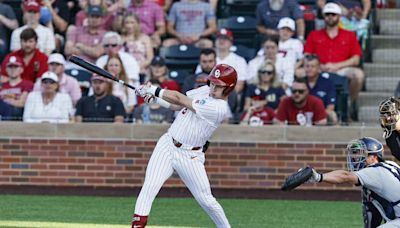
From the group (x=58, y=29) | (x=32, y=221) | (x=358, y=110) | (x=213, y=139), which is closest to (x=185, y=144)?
(x=32, y=221)

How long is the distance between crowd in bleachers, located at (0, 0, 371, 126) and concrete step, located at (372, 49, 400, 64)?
31 cm

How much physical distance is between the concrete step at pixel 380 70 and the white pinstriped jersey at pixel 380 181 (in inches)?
331

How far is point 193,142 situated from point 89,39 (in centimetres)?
623

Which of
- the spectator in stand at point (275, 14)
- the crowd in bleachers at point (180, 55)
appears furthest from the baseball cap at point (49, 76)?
the spectator in stand at point (275, 14)

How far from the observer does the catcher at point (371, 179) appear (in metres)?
7.49

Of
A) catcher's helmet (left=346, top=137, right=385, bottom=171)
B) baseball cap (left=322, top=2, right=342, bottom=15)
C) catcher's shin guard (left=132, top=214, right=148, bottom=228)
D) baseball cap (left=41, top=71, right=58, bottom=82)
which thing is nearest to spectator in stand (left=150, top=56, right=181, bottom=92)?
baseball cap (left=41, top=71, right=58, bottom=82)

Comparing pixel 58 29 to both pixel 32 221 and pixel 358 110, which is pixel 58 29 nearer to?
pixel 358 110

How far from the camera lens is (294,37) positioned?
628 inches

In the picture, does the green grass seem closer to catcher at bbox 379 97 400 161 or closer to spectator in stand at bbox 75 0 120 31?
spectator in stand at bbox 75 0 120 31

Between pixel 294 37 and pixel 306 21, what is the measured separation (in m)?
0.48

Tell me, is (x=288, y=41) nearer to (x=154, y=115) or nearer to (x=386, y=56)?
(x=386, y=56)

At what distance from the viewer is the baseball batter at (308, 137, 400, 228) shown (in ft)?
24.8

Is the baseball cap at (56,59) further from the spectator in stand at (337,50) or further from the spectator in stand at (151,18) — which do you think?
the spectator in stand at (337,50)

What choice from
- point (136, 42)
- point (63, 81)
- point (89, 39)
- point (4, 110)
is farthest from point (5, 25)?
point (136, 42)
